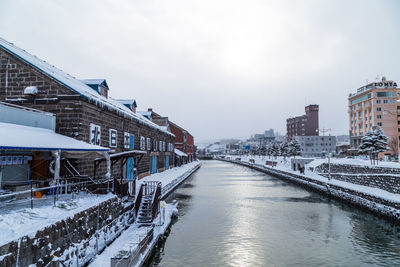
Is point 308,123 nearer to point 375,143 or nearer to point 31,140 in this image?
point 375,143

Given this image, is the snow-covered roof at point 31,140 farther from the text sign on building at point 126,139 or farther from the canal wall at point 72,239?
the text sign on building at point 126,139

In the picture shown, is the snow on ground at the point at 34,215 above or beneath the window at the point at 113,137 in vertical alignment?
beneath

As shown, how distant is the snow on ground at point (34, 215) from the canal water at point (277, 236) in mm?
4984

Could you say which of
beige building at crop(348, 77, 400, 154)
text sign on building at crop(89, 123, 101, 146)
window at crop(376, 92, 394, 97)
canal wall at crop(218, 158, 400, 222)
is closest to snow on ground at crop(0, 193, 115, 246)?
text sign on building at crop(89, 123, 101, 146)

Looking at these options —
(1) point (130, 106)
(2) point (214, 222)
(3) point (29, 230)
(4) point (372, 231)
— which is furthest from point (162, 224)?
(1) point (130, 106)

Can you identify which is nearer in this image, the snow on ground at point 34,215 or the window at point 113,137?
the snow on ground at point 34,215

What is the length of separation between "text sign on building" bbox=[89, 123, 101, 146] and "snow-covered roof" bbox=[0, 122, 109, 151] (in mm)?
3561

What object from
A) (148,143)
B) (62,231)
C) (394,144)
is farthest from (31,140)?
(394,144)

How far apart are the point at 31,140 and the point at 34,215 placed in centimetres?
493

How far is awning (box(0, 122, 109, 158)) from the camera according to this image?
478 inches

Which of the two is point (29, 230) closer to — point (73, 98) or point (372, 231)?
point (73, 98)

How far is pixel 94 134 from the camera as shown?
2147cm

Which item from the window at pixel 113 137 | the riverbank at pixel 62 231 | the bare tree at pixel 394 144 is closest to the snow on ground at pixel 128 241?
the riverbank at pixel 62 231

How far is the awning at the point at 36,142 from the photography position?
12.1 meters
